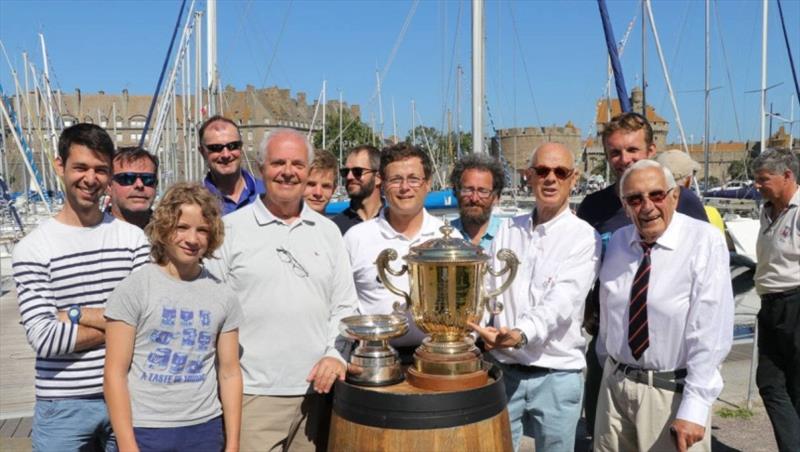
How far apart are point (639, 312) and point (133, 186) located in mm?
2717

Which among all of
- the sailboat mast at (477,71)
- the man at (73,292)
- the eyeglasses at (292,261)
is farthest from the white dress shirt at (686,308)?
the sailboat mast at (477,71)

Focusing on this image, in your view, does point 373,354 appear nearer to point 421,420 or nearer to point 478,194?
point 421,420

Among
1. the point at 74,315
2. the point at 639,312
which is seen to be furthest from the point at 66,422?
the point at 639,312

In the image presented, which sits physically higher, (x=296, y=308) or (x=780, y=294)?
(x=296, y=308)

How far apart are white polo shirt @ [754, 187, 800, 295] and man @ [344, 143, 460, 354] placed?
2868 mm

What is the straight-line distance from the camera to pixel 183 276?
2859mm

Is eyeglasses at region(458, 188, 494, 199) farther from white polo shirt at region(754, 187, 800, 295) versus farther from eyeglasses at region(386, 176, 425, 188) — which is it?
white polo shirt at region(754, 187, 800, 295)

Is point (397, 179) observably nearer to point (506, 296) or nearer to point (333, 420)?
point (506, 296)

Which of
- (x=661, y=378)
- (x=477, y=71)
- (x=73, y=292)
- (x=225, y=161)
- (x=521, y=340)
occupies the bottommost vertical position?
(x=661, y=378)

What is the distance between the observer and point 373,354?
2797 millimetres

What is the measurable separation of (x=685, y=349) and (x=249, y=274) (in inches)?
72.6

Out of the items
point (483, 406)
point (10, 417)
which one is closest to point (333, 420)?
point (483, 406)

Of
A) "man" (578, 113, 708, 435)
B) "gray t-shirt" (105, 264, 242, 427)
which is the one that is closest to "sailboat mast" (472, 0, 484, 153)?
"man" (578, 113, 708, 435)

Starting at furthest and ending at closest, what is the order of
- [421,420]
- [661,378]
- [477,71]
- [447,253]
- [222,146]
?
[477,71]
[222,146]
[661,378]
[447,253]
[421,420]
